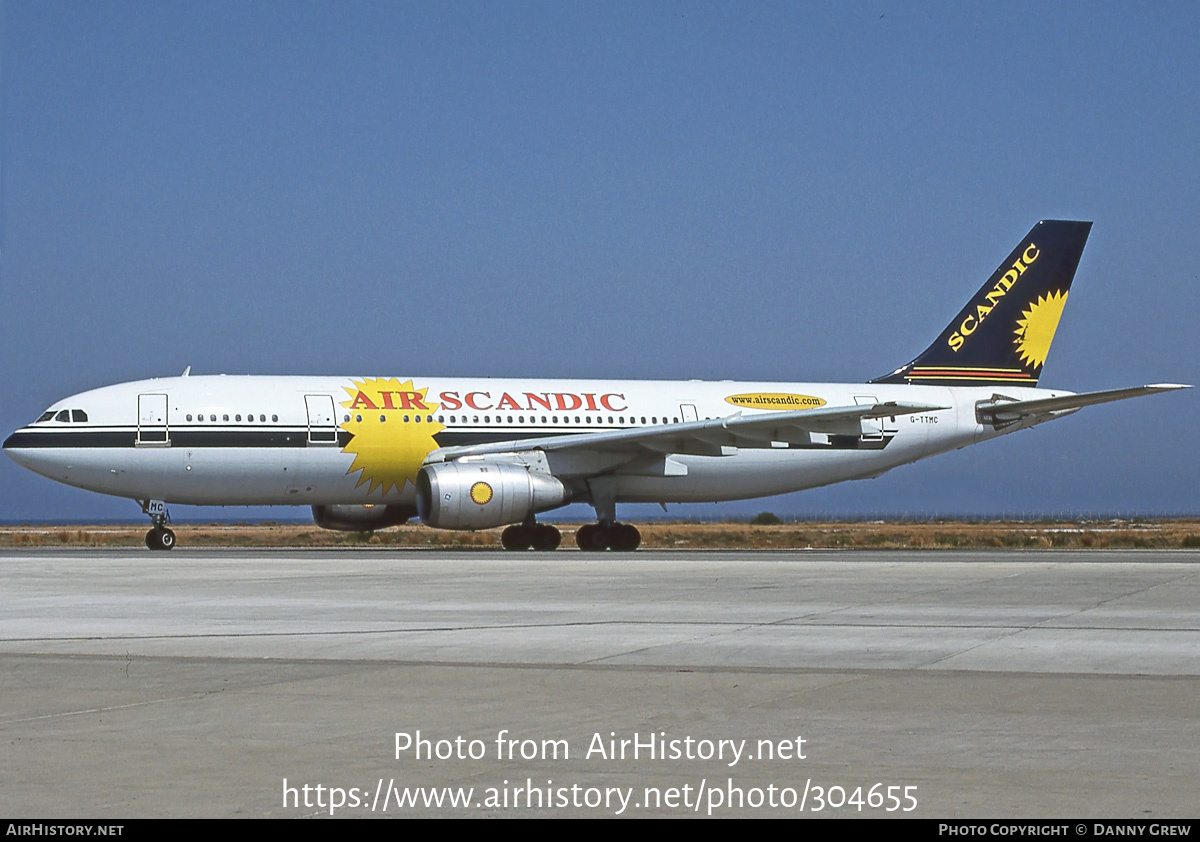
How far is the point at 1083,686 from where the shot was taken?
28.7 ft

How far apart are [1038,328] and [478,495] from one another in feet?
52.7

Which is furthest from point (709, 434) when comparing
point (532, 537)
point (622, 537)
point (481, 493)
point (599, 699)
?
point (599, 699)

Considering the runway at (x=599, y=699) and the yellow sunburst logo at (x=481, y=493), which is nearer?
the runway at (x=599, y=699)

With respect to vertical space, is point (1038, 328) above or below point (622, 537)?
above

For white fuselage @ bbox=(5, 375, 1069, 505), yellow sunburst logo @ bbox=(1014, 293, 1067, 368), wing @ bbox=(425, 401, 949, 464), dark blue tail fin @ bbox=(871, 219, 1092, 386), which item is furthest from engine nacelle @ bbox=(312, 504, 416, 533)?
yellow sunburst logo @ bbox=(1014, 293, 1067, 368)

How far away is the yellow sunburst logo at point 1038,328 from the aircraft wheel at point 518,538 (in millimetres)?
13520

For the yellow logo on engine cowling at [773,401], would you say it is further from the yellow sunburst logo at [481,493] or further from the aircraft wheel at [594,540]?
the yellow sunburst logo at [481,493]

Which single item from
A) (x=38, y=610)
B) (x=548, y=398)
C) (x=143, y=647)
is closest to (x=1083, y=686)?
(x=143, y=647)

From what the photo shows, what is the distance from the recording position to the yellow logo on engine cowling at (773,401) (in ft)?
111

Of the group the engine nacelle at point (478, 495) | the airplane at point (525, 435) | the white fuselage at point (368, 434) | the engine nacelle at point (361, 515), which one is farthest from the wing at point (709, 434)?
the engine nacelle at point (361, 515)

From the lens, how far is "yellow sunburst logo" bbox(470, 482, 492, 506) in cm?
2811

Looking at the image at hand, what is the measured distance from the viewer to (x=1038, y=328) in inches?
1448

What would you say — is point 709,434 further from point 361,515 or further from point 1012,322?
point 1012,322

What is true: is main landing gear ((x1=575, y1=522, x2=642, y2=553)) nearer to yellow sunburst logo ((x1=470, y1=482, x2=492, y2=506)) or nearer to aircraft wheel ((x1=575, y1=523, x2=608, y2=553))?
aircraft wheel ((x1=575, y1=523, x2=608, y2=553))
